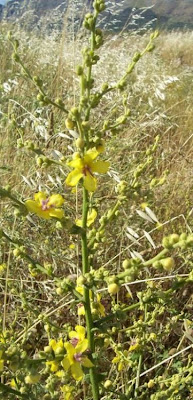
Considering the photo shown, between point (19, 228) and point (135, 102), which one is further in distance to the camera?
point (135, 102)

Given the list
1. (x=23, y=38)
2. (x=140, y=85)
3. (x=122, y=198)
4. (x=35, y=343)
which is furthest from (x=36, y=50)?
(x=122, y=198)

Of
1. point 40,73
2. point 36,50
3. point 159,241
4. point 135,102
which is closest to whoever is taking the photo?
→ point 159,241

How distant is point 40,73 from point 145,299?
11.1 ft

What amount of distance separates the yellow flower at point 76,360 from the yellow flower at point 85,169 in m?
0.43

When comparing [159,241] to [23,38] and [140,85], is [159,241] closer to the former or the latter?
[140,85]

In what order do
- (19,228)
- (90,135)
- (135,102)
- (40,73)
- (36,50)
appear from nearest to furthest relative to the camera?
1. (90,135)
2. (19,228)
3. (135,102)
4. (40,73)
5. (36,50)

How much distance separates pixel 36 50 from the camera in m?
4.88

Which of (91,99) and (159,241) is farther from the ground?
(91,99)

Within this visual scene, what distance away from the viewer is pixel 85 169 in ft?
3.94

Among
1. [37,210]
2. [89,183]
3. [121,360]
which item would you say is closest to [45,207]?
[37,210]

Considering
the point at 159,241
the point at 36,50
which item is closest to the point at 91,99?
the point at 159,241

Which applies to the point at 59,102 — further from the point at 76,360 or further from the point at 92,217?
the point at 76,360

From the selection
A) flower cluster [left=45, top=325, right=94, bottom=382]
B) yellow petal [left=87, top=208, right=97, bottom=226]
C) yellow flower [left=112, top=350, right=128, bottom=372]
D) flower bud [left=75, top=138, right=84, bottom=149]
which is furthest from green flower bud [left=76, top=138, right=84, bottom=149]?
yellow flower [left=112, top=350, right=128, bottom=372]

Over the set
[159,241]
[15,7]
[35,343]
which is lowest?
[35,343]
